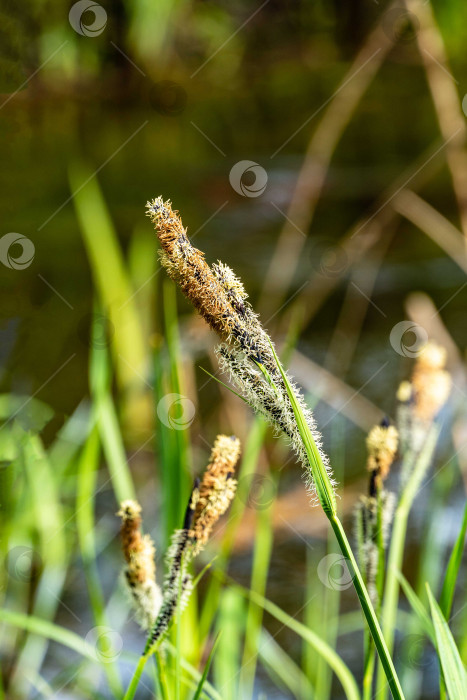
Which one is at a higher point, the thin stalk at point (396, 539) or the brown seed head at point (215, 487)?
the thin stalk at point (396, 539)

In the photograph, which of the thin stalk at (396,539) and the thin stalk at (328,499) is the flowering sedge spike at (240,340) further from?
the thin stalk at (396,539)

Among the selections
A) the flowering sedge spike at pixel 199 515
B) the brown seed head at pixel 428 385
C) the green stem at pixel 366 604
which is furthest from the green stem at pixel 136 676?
the brown seed head at pixel 428 385

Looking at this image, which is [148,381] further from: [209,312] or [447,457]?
[209,312]

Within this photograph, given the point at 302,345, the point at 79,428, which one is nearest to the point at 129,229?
the point at 302,345

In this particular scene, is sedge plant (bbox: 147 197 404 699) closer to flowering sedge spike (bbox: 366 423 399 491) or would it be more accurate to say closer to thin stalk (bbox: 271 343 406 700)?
thin stalk (bbox: 271 343 406 700)

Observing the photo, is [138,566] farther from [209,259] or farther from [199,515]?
[209,259]

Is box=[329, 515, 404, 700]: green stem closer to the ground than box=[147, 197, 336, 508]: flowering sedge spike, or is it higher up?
closer to the ground

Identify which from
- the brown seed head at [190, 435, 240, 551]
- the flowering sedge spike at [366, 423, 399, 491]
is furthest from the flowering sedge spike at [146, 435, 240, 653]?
the flowering sedge spike at [366, 423, 399, 491]
